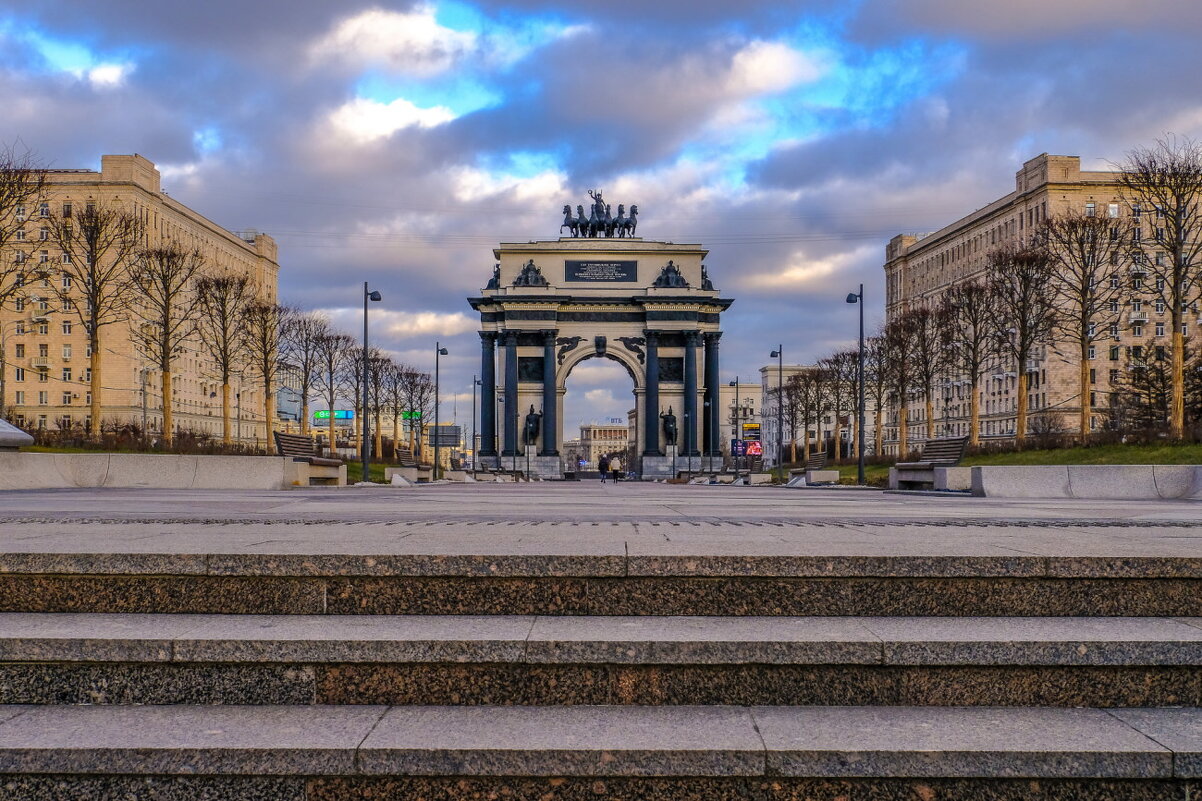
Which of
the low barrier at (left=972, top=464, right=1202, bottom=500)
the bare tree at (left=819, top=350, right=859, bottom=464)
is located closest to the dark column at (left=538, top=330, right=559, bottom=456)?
the bare tree at (left=819, top=350, right=859, bottom=464)

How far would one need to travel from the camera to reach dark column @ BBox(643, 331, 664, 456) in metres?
89.7

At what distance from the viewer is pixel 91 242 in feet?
140

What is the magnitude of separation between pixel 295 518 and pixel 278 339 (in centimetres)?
6703

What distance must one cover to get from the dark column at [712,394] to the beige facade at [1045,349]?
1496 cm

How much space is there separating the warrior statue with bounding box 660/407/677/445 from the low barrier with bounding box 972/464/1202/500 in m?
67.2

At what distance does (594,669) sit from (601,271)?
87980 mm

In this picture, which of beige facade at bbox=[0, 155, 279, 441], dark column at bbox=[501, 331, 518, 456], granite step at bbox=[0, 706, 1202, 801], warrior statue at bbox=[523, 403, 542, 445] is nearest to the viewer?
granite step at bbox=[0, 706, 1202, 801]

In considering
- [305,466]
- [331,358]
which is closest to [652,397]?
[331,358]

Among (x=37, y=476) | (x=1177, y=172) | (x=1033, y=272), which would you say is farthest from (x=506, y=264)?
(x=37, y=476)

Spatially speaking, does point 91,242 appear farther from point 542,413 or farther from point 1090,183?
point 1090,183

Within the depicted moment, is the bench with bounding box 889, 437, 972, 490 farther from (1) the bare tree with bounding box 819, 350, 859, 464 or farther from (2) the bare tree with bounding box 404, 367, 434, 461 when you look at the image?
(2) the bare tree with bounding box 404, 367, 434, 461

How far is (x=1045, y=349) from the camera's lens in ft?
330

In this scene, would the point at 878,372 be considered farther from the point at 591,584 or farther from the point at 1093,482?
the point at 591,584

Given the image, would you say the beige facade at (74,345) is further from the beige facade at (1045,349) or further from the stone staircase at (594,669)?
the stone staircase at (594,669)
